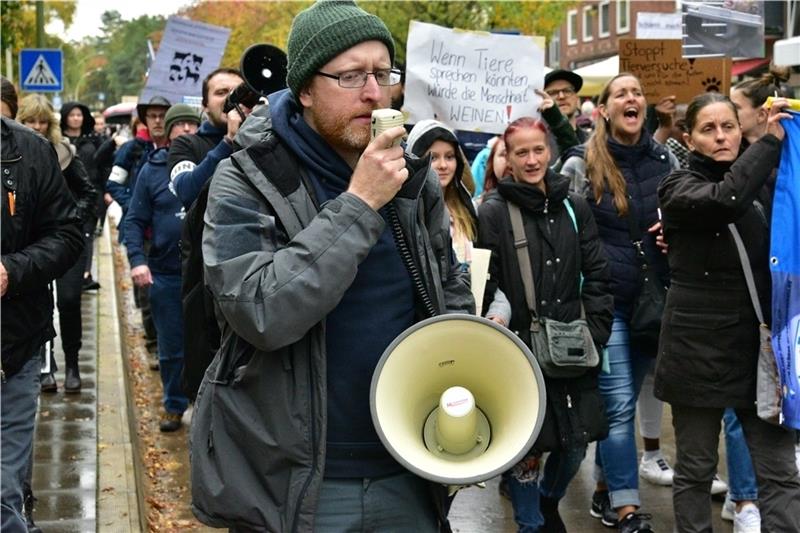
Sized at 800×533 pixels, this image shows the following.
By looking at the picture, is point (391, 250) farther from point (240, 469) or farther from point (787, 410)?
point (787, 410)

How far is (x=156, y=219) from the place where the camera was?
7688mm

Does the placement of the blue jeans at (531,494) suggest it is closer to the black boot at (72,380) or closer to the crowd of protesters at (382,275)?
the crowd of protesters at (382,275)

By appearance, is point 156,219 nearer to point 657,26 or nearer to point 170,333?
point 170,333

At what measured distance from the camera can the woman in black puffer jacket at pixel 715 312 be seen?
187 inches

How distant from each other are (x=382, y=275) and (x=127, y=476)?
13.3 feet

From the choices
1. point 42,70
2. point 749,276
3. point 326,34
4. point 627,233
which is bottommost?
point 749,276

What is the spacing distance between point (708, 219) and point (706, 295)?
1.05 ft

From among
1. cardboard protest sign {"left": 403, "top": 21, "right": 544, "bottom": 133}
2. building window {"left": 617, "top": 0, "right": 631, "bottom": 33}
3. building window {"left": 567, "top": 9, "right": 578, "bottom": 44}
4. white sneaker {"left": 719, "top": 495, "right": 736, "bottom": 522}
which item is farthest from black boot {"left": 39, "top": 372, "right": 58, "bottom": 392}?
building window {"left": 567, "top": 9, "right": 578, "bottom": 44}

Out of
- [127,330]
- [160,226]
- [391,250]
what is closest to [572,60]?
[127,330]

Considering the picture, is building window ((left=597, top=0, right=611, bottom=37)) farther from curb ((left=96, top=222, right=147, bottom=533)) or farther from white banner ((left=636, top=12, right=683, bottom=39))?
curb ((left=96, top=222, right=147, bottom=533))

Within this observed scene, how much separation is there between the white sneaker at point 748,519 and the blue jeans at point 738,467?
0.15 ft

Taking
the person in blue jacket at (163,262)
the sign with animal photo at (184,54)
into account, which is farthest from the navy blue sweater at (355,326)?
the sign with animal photo at (184,54)

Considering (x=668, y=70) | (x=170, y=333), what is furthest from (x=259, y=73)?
(x=668, y=70)

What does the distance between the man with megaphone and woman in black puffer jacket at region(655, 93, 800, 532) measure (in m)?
2.13
